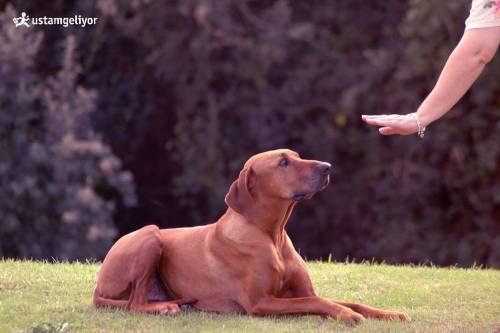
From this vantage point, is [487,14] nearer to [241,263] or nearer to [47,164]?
[241,263]

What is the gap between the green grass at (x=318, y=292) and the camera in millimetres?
6426

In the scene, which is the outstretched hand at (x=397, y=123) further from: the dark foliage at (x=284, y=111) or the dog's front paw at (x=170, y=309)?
the dark foliage at (x=284, y=111)

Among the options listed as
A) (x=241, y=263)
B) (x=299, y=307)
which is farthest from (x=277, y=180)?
(x=299, y=307)

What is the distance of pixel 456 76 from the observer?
236 inches

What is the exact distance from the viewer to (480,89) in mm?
14844

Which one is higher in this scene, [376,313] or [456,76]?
[456,76]

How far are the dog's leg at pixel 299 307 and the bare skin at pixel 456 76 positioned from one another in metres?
1.15

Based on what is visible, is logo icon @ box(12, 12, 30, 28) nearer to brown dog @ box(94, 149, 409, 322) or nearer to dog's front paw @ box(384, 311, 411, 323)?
brown dog @ box(94, 149, 409, 322)

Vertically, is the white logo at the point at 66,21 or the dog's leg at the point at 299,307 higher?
the white logo at the point at 66,21

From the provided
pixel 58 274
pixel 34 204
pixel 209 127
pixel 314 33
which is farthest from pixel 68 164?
pixel 58 274

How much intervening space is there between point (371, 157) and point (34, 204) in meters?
4.87

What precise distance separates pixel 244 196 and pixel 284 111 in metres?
9.93

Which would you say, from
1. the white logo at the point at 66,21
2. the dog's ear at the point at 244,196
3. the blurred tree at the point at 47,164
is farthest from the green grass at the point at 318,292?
the white logo at the point at 66,21

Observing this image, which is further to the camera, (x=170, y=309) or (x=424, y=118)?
(x=170, y=309)
